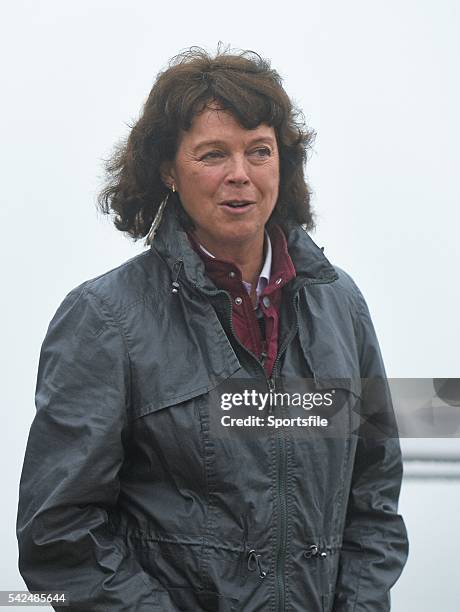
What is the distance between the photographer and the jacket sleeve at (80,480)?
193 cm

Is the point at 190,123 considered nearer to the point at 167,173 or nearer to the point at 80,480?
the point at 167,173

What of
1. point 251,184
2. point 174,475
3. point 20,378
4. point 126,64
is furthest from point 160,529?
point 126,64

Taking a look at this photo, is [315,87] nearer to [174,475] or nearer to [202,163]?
[202,163]

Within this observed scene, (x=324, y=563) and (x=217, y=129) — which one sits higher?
(x=217, y=129)

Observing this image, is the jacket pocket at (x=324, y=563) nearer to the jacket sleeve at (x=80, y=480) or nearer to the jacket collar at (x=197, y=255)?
the jacket sleeve at (x=80, y=480)

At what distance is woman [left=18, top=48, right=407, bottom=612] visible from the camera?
6.42ft

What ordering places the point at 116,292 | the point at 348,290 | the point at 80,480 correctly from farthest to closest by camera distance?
the point at 348,290
the point at 116,292
the point at 80,480

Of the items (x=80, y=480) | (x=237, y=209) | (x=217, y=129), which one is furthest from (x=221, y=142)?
(x=80, y=480)

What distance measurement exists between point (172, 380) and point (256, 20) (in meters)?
1.21

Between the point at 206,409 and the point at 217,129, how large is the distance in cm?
52

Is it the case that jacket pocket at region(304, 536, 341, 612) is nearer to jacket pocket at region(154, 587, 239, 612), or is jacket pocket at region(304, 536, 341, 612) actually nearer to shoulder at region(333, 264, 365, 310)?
jacket pocket at region(154, 587, 239, 612)

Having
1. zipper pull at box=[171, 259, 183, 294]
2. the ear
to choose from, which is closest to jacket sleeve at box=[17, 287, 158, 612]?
zipper pull at box=[171, 259, 183, 294]

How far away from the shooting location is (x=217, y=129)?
2.12 m

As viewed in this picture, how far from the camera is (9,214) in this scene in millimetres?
2750
